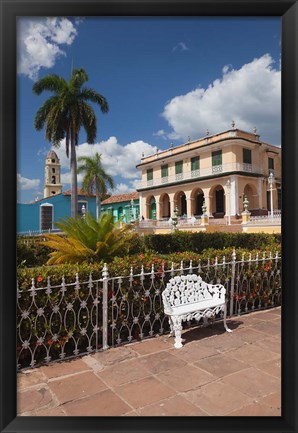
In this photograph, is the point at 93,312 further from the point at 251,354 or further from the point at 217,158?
the point at 217,158

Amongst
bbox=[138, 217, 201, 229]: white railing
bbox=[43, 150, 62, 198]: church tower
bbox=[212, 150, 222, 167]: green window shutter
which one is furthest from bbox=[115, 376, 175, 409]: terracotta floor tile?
bbox=[43, 150, 62, 198]: church tower

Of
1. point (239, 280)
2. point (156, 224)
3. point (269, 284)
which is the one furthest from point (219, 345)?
point (156, 224)

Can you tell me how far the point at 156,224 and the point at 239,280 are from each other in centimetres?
2314

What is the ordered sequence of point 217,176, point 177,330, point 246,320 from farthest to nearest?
point 217,176
point 246,320
point 177,330

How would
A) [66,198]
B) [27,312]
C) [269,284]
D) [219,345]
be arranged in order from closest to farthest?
[27,312] → [219,345] → [269,284] → [66,198]

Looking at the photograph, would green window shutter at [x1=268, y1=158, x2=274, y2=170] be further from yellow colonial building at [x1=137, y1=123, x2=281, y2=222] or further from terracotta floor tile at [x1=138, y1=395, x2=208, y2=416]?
terracotta floor tile at [x1=138, y1=395, x2=208, y2=416]

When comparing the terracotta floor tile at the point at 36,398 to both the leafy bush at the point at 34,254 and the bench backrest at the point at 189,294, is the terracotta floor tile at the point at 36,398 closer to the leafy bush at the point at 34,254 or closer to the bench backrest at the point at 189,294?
Answer: the bench backrest at the point at 189,294

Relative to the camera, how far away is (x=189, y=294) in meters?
4.34

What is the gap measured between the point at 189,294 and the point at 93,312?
52.1 inches

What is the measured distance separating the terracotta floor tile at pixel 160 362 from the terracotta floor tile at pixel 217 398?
1.69ft

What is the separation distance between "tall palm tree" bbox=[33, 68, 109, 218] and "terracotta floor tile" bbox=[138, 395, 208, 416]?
1887 centimetres

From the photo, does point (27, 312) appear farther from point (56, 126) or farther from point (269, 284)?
point (56, 126)

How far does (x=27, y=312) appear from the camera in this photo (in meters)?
3.34

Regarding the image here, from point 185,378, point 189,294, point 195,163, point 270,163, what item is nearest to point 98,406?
point 185,378
